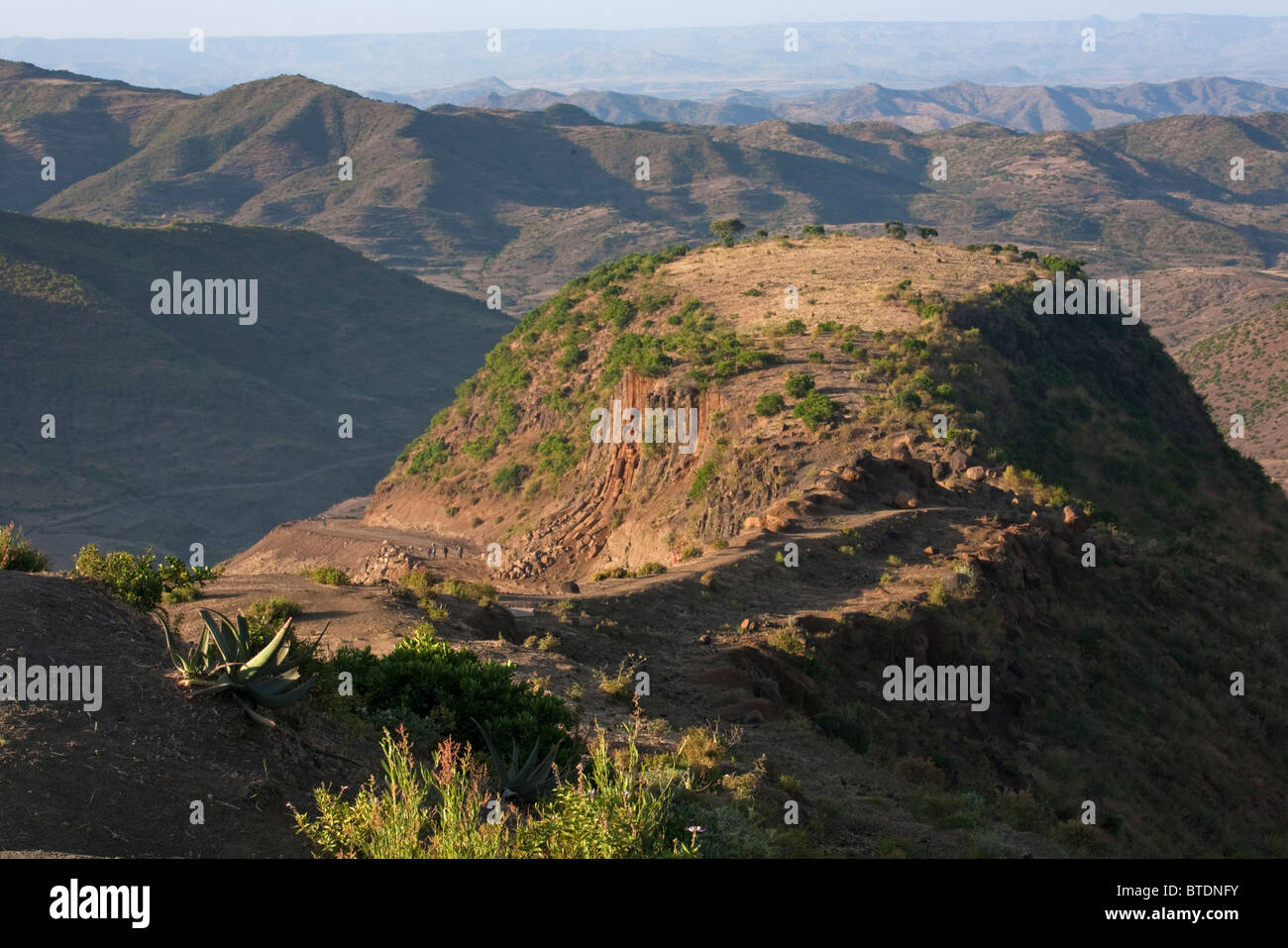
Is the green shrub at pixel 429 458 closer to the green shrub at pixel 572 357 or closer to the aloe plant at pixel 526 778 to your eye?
the green shrub at pixel 572 357

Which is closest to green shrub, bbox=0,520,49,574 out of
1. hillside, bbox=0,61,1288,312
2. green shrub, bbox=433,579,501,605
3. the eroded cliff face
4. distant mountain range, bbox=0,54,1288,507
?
green shrub, bbox=433,579,501,605

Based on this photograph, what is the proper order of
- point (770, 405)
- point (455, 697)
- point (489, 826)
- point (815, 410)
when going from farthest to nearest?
point (770, 405)
point (815, 410)
point (455, 697)
point (489, 826)

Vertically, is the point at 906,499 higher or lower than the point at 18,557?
lower

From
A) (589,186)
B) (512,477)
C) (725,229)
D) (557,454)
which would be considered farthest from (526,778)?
(589,186)

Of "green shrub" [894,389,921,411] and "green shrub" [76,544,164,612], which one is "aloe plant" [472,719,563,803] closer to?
"green shrub" [76,544,164,612]

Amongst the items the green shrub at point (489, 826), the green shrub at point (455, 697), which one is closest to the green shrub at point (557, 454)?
the green shrub at point (455, 697)

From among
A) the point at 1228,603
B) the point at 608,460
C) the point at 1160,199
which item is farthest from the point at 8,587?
the point at 1160,199

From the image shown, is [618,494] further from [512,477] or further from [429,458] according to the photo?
[429,458]
